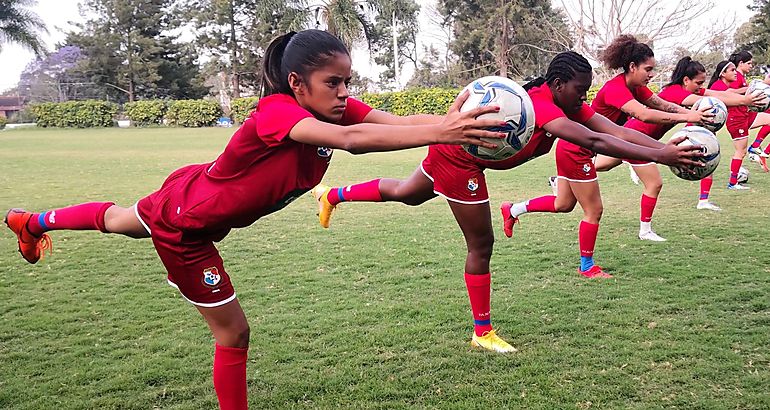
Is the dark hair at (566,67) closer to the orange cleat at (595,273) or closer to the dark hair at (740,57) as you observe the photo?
the orange cleat at (595,273)

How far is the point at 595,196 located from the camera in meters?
6.61

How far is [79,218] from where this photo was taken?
440 centimetres

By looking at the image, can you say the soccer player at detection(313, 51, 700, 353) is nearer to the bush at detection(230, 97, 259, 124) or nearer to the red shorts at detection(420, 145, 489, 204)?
the red shorts at detection(420, 145, 489, 204)

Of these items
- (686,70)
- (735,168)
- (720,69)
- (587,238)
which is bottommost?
(587,238)

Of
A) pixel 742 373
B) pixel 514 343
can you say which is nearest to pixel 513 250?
pixel 514 343

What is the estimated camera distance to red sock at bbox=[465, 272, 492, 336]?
4.87 meters

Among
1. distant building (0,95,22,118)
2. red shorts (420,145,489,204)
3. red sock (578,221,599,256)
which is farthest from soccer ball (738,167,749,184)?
distant building (0,95,22,118)

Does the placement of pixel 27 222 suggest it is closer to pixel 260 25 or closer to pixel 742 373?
pixel 742 373

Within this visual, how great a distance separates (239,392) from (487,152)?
1885mm

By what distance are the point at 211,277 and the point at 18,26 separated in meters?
47.5

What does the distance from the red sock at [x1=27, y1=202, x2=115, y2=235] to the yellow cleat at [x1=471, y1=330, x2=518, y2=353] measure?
2676mm

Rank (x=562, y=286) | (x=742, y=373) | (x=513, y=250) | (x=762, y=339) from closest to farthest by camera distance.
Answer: (x=742, y=373), (x=762, y=339), (x=562, y=286), (x=513, y=250)

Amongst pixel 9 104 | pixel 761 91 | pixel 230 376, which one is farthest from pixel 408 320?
pixel 9 104

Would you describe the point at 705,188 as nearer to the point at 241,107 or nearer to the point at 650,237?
the point at 650,237
